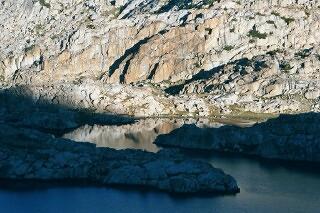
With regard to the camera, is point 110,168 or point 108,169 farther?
point 110,168

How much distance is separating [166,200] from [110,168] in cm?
2208

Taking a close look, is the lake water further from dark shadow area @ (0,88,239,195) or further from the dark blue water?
dark shadow area @ (0,88,239,195)

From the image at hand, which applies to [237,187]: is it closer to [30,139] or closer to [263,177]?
[263,177]

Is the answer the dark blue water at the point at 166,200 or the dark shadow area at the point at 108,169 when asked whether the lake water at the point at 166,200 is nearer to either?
the dark blue water at the point at 166,200

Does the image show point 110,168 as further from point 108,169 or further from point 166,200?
point 166,200

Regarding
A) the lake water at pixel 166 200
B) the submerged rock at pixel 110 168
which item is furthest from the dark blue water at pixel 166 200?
the submerged rock at pixel 110 168

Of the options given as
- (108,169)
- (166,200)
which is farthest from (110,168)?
(166,200)

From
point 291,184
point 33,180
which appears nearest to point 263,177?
point 291,184

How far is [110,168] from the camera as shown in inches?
6314

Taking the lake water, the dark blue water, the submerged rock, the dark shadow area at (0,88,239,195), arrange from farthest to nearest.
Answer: the submerged rock → the dark shadow area at (0,88,239,195) → the lake water → the dark blue water

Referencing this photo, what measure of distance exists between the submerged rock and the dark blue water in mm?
4883

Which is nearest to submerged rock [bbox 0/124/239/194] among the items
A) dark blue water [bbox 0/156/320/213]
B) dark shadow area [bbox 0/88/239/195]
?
dark shadow area [bbox 0/88/239/195]

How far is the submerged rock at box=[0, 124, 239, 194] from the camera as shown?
150750 millimetres

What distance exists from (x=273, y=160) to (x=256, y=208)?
58.8 m
